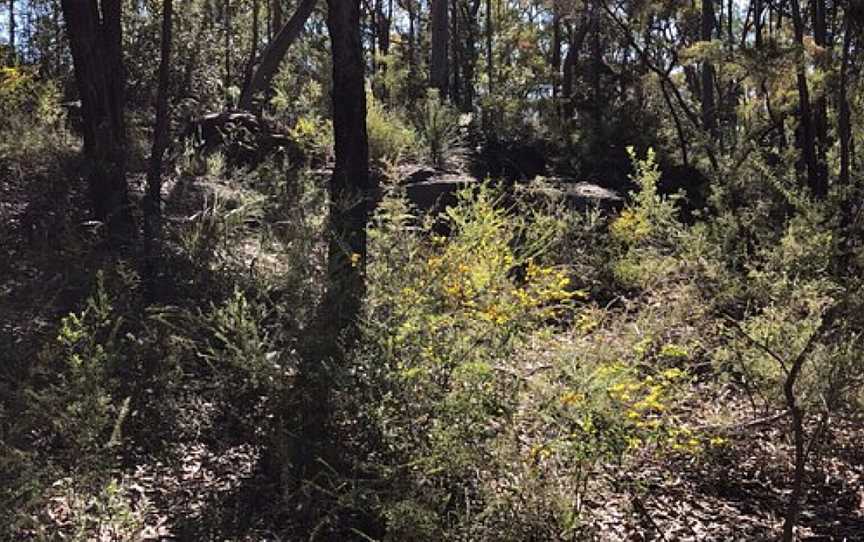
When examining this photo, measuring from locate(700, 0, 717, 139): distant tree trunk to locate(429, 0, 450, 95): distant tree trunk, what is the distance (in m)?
4.09

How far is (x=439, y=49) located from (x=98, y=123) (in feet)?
24.0

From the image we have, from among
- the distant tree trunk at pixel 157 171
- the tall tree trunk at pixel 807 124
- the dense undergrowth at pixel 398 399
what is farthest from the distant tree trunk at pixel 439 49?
the dense undergrowth at pixel 398 399

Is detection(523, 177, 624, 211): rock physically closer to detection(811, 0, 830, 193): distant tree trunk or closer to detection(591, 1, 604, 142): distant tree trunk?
detection(591, 1, 604, 142): distant tree trunk

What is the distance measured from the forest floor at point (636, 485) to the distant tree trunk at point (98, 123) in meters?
1.95

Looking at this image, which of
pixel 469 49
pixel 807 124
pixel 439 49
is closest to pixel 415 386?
pixel 807 124

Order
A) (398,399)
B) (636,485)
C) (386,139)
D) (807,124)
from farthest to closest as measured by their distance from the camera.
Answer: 1. (386,139)
2. (807,124)
3. (398,399)
4. (636,485)

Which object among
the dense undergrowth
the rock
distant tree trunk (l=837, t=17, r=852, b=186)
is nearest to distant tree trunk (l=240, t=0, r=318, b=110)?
the rock

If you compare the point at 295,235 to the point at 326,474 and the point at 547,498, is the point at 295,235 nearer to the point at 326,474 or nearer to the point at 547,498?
the point at 326,474

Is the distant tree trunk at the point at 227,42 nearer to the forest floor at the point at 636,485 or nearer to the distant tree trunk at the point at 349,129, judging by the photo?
the distant tree trunk at the point at 349,129

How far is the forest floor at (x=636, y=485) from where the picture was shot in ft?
12.4

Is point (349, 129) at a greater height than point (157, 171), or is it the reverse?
point (349, 129)

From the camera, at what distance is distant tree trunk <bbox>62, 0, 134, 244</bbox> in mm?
7074

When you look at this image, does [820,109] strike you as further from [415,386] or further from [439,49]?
[415,386]

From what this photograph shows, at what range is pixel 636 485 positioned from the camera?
370 centimetres
